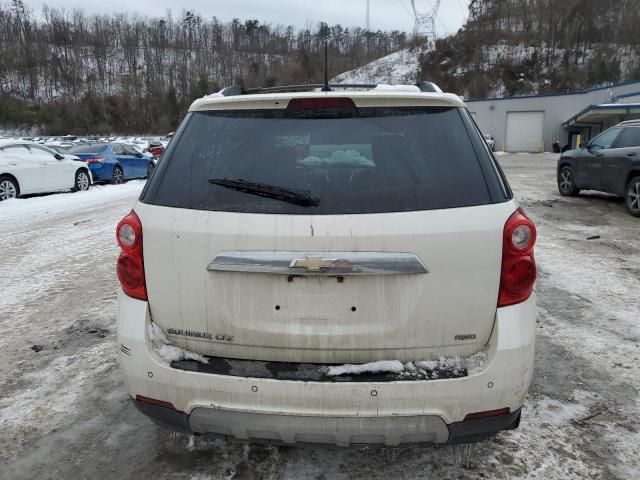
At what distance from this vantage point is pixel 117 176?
18.0 m

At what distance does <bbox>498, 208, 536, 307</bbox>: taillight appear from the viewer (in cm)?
207

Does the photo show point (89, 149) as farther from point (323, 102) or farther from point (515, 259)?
point (515, 259)

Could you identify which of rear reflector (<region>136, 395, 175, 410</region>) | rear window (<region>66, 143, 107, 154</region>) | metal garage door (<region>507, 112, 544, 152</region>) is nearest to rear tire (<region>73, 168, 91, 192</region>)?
rear window (<region>66, 143, 107, 154</region>)

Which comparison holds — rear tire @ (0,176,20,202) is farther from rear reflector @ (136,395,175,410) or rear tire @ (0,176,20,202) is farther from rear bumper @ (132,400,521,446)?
rear bumper @ (132,400,521,446)

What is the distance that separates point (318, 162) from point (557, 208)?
10.3m

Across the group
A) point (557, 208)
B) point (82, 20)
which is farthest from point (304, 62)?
point (557, 208)

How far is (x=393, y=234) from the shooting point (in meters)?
2.00

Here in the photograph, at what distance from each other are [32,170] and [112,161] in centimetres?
456

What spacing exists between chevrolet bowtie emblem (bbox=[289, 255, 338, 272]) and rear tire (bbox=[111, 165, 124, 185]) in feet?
57.4

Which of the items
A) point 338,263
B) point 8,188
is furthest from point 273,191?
point 8,188

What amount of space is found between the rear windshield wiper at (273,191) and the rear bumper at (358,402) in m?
0.76

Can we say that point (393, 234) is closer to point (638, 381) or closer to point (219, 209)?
point (219, 209)

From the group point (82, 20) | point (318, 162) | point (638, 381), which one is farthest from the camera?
point (82, 20)

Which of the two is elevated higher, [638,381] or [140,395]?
[140,395]
